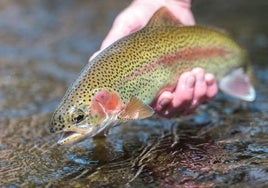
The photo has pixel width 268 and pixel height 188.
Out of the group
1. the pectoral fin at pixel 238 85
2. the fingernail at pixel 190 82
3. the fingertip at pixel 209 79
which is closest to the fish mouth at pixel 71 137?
the fingernail at pixel 190 82

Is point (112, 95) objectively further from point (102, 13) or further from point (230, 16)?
point (102, 13)

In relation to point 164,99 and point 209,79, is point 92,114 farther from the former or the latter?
point 209,79

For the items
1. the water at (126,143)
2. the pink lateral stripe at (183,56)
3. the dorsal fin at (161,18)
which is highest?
the dorsal fin at (161,18)

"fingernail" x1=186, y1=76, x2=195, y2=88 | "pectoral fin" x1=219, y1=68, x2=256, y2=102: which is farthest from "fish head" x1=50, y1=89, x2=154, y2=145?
"pectoral fin" x1=219, y1=68, x2=256, y2=102

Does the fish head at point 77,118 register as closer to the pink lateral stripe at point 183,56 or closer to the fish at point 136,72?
the fish at point 136,72

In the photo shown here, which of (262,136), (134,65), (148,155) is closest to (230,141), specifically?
(262,136)

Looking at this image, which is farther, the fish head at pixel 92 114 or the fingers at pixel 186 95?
the fingers at pixel 186 95
